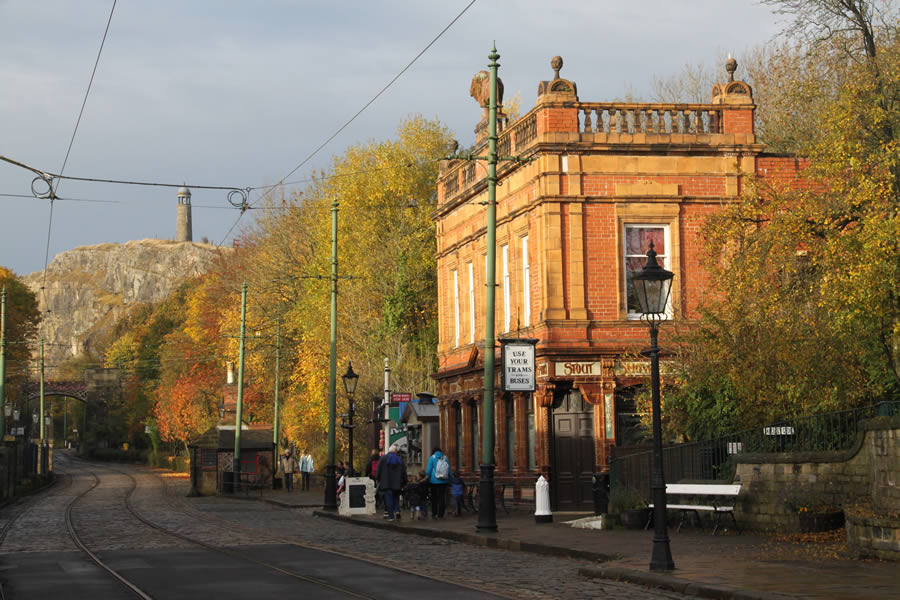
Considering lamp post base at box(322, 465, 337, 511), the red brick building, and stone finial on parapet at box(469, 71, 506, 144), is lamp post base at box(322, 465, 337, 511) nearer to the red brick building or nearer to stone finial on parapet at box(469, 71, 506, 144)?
the red brick building

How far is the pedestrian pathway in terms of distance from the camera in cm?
1288

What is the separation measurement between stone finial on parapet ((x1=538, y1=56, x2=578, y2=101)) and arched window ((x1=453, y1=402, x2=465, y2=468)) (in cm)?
1133

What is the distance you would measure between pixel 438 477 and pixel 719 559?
12.5 metres

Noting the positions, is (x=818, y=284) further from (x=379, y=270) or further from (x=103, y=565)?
(x=379, y=270)

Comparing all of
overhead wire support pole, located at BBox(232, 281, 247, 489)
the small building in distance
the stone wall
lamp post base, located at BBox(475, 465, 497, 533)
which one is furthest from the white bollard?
the small building in distance

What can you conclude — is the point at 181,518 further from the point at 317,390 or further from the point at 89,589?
the point at 317,390

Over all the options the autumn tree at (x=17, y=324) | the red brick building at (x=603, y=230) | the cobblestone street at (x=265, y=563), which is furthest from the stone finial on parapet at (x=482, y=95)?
the autumn tree at (x=17, y=324)

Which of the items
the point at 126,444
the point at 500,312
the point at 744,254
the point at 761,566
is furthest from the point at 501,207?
the point at 126,444

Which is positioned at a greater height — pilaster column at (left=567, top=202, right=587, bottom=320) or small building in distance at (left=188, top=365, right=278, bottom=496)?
pilaster column at (left=567, top=202, right=587, bottom=320)

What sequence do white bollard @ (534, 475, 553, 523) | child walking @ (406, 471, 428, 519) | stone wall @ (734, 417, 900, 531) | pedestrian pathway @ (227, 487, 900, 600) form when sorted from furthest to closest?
child walking @ (406, 471, 428, 519) < white bollard @ (534, 475, 553, 523) < stone wall @ (734, 417, 900, 531) < pedestrian pathway @ (227, 487, 900, 600)

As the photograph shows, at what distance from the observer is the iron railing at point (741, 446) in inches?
771

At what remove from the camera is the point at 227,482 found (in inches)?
2010

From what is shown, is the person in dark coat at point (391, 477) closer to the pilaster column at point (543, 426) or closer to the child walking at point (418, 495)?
the child walking at point (418, 495)

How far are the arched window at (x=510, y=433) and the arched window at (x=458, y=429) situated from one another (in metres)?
3.66
